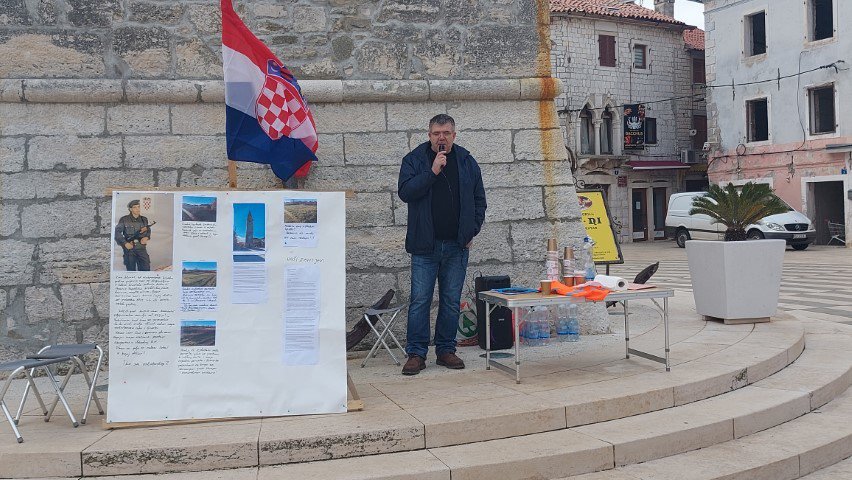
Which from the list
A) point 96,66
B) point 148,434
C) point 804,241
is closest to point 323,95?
point 96,66

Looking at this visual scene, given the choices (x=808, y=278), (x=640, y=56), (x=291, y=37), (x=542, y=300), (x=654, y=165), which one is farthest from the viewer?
(x=640, y=56)

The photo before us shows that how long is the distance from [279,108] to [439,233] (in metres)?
1.48

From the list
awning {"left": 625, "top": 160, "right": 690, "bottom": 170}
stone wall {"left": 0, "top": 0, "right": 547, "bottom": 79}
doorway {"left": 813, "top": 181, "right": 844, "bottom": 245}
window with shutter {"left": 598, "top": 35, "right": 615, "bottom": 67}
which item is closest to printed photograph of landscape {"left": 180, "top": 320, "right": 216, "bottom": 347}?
stone wall {"left": 0, "top": 0, "right": 547, "bottom": 79}

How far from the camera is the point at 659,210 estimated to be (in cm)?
3353

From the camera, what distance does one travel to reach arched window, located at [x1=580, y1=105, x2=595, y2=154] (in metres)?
31.6

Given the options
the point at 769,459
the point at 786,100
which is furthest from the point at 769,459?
the point at 786,100

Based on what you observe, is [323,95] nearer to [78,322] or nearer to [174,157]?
[174,157]

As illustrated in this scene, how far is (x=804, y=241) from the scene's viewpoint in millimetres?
22359

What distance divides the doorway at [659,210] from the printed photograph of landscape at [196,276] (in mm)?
30669

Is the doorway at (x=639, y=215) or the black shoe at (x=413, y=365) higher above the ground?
the doorway at (x=639, y=215)

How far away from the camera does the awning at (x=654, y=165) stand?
3189 cm

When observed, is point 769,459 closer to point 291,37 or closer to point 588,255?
point 588,255

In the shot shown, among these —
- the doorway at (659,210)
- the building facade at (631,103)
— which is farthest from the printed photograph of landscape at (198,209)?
the doorway at (659,210)

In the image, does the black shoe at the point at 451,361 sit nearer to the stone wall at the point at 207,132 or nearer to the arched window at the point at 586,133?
the stone wall at the point at 207,132
